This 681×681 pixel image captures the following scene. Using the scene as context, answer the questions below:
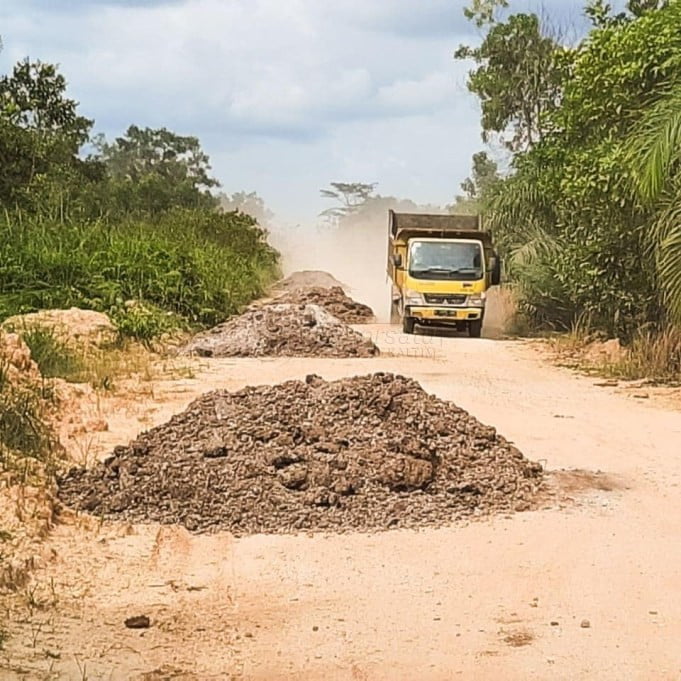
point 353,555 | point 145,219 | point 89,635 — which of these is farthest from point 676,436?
point 145,219

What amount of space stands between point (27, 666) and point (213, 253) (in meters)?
23.2

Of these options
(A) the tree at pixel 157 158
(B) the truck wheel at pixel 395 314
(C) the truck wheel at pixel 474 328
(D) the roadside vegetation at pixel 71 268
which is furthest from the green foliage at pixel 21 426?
(A) the tree at pixel 157 158

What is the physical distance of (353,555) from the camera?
7.79 m

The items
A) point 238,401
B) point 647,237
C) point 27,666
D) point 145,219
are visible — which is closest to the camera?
point 27,666

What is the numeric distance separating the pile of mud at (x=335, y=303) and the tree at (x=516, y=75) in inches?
253

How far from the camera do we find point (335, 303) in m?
28.6

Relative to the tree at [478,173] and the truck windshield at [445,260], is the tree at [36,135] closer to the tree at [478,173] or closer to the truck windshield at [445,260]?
the truck windshield at [445,260]

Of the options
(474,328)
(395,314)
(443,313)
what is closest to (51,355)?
(443,313)

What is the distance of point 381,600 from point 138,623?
147cm

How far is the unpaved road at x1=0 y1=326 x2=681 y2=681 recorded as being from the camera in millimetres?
5797

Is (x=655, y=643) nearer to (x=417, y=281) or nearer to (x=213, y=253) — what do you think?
(x=417, y=281)

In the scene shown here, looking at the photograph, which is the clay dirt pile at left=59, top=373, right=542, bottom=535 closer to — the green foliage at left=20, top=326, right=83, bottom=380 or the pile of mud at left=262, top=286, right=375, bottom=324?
the green foliage at left=20, top=326, right=83, bottom=380

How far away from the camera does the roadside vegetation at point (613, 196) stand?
1401cm

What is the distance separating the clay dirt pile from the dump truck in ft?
43.6
